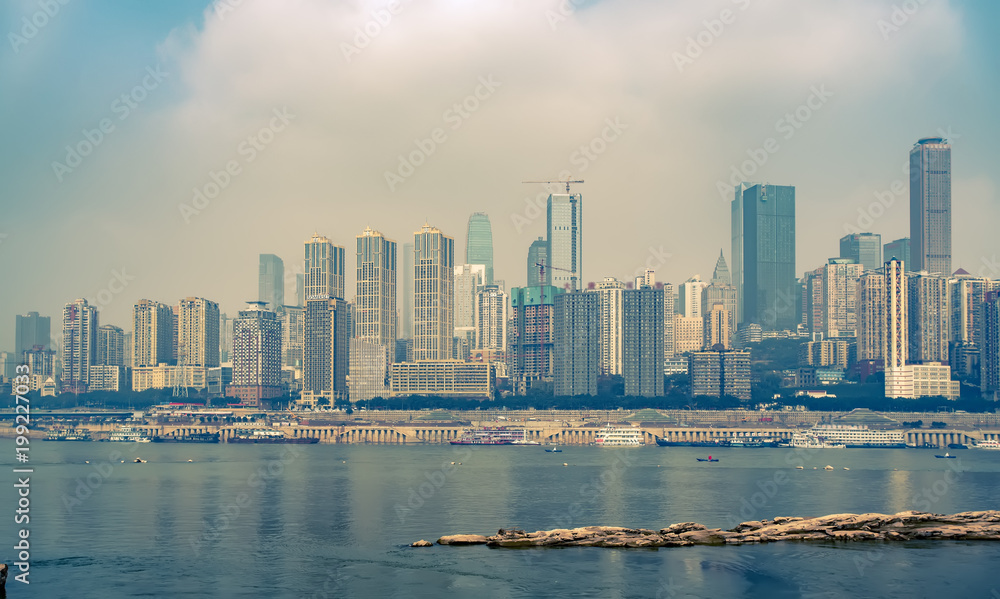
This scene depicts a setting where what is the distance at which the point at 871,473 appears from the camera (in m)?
132

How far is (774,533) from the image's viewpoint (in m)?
68.6

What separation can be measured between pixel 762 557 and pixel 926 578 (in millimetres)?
9503

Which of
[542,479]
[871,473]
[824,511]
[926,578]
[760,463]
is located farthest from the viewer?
[760,463]

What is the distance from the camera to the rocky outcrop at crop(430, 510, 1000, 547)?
66188 millimetres

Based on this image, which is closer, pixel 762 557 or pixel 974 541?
pixel 762 557

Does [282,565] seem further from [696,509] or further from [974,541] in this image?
[974,541]

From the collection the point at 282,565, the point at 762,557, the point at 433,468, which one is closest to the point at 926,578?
the point at 762,557

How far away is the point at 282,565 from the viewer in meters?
61.1

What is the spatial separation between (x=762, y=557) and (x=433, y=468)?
82467mm

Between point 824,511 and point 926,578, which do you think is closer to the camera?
point 926,578

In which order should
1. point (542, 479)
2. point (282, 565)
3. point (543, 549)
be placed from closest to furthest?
point (282, 565) → point (543, 549) → point (542, 479)

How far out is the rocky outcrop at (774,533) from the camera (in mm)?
66188

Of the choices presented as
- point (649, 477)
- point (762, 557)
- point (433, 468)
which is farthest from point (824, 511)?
point (433, 468)

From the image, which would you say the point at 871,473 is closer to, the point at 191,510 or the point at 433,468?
the point at 433,468
